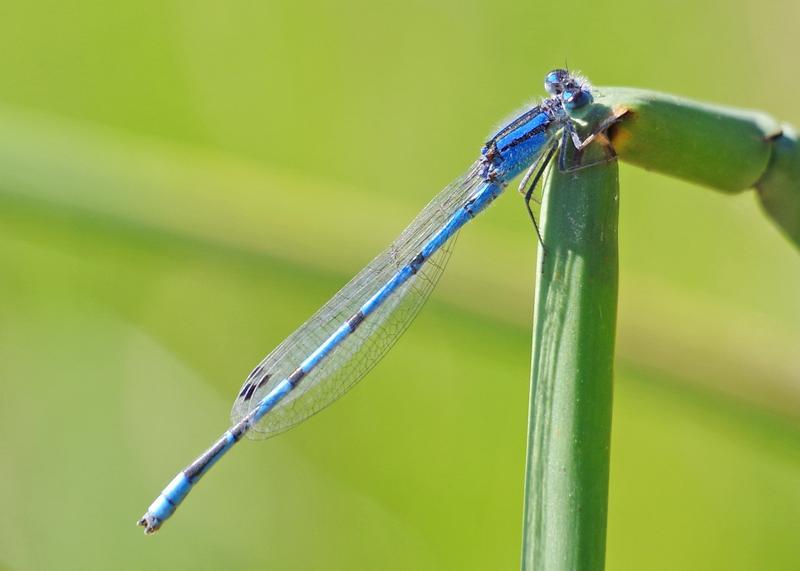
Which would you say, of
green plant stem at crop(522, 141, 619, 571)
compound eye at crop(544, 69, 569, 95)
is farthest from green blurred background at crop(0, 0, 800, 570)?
green plant stem at crop(522, 141, 619, 571)

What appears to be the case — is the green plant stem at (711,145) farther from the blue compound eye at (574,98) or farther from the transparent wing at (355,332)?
the transparent wing at (355,332)

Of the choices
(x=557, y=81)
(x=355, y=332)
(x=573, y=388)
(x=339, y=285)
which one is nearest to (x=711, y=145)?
(x=573, y=388)

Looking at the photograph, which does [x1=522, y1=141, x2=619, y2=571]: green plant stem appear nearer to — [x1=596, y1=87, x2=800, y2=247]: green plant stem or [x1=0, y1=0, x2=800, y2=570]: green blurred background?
[x1=596, y1=87, x2=800, y2=247]: green plant stem

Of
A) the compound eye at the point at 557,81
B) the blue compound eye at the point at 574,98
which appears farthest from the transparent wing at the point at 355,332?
the blue compound eye at the point at 574,98

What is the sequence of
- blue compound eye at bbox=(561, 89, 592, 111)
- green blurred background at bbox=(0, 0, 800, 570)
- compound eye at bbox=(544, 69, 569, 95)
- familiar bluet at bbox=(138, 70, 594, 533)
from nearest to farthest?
blue compound eye at bbox=(561, 89, 592, 111) → compound eye at bbox=(544, 69, 569, 95) → green blurred background at bbox=(0, 0, 800, 570) → familiar bluet at bbox=(138, 70, 594, 533)

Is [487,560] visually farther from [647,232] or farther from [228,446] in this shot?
[647,232]

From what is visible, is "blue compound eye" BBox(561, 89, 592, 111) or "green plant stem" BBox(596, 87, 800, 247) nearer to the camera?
"green plant stem" BBox(596, 87, 800, 247)

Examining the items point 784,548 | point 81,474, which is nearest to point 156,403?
point 81,474
